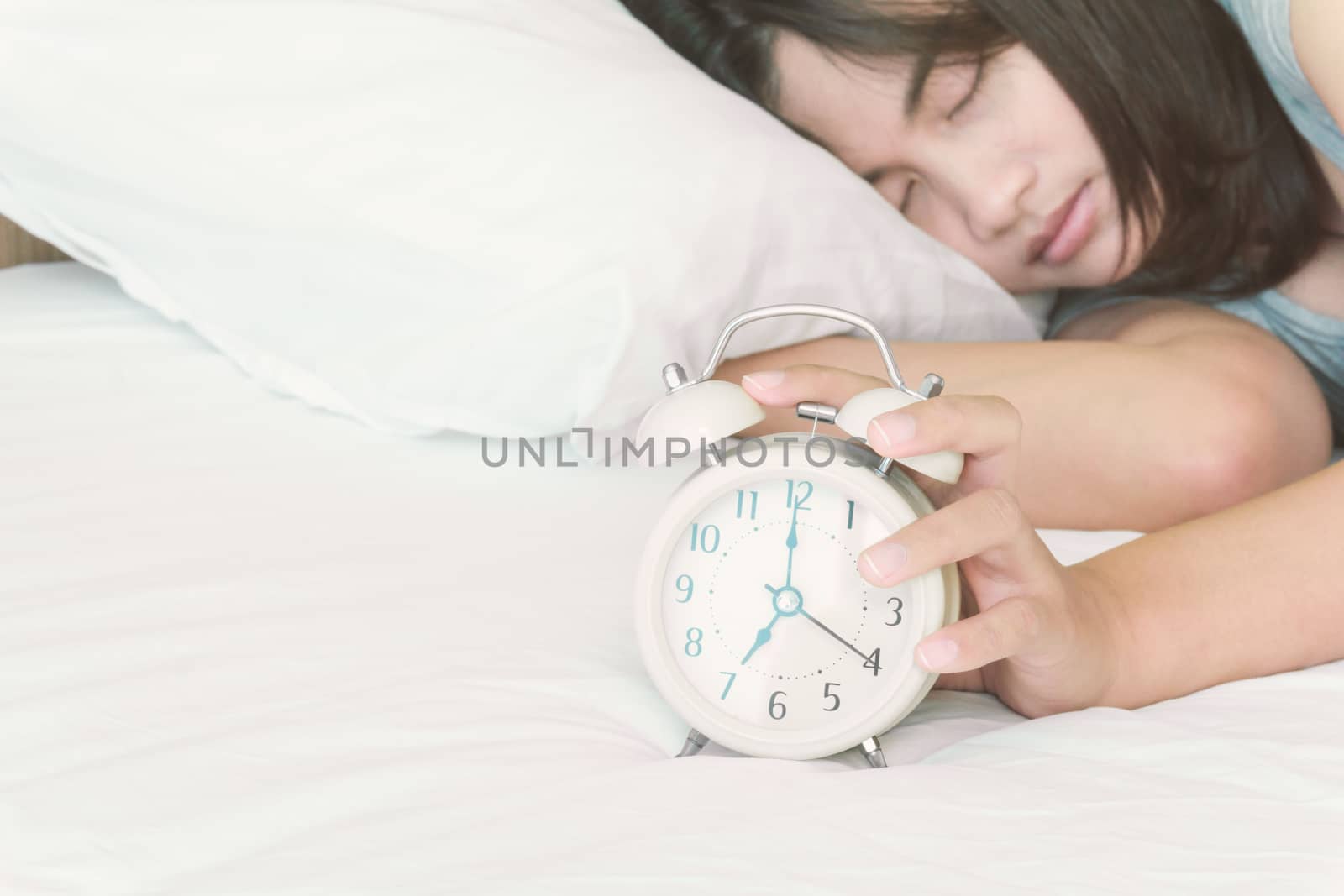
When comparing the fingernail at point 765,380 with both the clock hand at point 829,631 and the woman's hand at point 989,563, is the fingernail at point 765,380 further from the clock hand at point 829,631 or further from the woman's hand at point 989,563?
the clock hand at point 829,631

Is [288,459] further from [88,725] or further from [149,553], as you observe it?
[88,725]

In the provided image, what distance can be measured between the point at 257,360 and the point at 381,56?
30cm

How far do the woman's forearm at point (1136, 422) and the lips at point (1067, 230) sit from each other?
22 centimetres

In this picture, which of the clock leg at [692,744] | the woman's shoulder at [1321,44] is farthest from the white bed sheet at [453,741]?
the woman's shoulder at [1321,44]

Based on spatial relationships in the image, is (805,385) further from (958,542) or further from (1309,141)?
(1309,141)

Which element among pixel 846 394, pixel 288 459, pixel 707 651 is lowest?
pixel 288 459

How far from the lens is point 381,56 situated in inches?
39.1

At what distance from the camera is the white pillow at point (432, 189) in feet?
3.12

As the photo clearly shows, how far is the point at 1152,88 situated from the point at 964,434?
0.70m

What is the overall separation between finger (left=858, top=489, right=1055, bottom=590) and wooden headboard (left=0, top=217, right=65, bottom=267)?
1177 mm

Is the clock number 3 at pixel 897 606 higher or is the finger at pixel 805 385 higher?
the finger at pixel 805 385

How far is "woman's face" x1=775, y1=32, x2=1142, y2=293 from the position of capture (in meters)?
1.16

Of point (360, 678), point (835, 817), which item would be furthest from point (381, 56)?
point (835, 817)

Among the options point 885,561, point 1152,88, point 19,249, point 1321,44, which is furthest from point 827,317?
point 19,249
